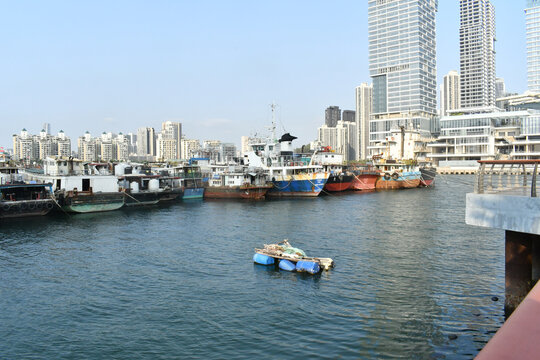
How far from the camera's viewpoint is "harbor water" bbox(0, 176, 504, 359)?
49.4ft

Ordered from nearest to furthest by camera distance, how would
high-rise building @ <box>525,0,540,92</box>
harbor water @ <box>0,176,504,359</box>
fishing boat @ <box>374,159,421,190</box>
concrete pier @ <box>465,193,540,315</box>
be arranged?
concrete pier @ <box>465,193,540,315</box>
harbor water @ <box>0,176,504,359</box>
fishing boat @ <box>374,159,421,190</box>
high-rise building @ <box>525,0,540,92</box>

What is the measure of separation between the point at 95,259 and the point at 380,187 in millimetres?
70504

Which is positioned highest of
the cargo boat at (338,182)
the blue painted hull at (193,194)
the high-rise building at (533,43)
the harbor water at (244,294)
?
the high-rise building at (533,43)

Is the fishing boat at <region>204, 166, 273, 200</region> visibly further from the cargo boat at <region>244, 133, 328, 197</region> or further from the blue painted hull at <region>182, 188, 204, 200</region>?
the cargo boat at <region>244, 133, 328, 197</region>

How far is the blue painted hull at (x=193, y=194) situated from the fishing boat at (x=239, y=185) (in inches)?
53.6

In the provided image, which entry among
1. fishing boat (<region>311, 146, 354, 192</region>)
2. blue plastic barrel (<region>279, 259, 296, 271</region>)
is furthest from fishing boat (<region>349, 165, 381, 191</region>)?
blue plastic barrel (<region>279, 259, 296, 271</region>)

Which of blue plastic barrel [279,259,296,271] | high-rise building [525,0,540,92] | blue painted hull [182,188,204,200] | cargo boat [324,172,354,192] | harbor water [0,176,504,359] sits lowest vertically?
harbor water [0,176,504,359]

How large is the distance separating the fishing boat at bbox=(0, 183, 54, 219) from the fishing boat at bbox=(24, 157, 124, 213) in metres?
1.51

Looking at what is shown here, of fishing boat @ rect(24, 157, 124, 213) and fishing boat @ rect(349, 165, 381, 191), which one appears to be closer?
fishing boat @ rect(24, 157, 124, 213)

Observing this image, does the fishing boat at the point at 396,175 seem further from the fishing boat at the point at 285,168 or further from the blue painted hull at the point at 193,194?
the blue painted hull at the point at 193,194

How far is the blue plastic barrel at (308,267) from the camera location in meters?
23.4

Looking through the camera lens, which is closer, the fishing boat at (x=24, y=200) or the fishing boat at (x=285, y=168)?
the fishing boat at (x=24, y=200)

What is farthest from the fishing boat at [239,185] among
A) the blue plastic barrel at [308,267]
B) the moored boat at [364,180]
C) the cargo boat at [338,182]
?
the blue plastic barrel at [308,267]

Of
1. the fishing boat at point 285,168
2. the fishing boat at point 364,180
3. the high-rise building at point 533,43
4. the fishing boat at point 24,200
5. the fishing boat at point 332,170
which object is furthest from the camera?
the high-rise building at point 533,43
